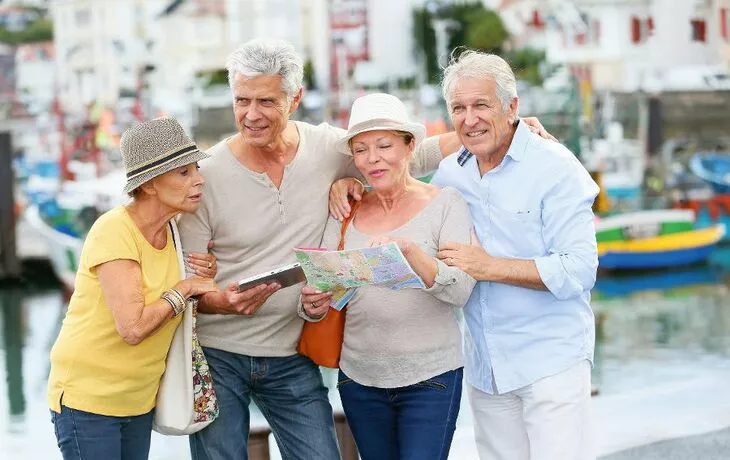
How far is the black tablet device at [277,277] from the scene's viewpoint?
3.11m

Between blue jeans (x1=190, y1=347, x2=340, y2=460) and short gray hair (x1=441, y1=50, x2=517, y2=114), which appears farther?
blue jeans (x1=190, y1=347, x2=340, y2=460)

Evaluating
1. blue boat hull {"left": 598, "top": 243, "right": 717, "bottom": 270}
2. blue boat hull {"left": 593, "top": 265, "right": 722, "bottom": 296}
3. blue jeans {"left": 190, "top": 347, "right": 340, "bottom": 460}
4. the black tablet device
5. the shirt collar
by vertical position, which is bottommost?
blue boat hull {"left": 593, "top": 265, "right": 722, "bottom": 296}

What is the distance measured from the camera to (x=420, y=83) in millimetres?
54500

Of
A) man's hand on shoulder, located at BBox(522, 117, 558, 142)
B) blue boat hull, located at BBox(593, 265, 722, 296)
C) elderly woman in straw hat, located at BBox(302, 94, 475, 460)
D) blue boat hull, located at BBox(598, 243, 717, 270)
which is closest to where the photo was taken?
elderly woman in straw hat, located at BBox(302, 94, 475, 460)

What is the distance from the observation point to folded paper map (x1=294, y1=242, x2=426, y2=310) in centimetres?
290

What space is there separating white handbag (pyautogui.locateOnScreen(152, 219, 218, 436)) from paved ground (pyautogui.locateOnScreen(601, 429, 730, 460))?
2245 mm

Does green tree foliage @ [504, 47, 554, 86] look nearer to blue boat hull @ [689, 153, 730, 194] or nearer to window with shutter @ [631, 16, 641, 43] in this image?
window with shutter @ [631, 16, 641, 43]

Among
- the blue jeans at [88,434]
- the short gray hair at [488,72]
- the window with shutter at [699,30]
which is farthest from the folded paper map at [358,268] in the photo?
the window with shutter at [699,30]

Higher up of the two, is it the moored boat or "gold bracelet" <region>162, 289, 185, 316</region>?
"gold bracelet" <region>162, 289, 185, 316</region>

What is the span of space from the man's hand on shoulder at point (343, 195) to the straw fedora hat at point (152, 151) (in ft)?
1.29

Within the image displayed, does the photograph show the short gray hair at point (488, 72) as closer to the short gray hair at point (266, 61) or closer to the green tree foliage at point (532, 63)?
the short gray hair at point (266, 61)

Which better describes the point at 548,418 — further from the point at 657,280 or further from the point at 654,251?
the point at 654,251

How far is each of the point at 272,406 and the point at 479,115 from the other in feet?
3.37

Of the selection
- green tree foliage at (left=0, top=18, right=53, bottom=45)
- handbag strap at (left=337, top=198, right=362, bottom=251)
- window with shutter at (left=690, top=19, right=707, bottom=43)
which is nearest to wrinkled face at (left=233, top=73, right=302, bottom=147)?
handbag strap at (left=337, top=198, right=362, bottom=251)
